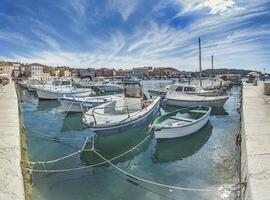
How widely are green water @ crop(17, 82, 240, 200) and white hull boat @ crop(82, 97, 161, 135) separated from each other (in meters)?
0.70

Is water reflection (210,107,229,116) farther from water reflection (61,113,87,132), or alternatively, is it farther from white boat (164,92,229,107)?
water reflection (61,113,87,132)

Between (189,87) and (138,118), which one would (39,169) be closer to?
(138,118)

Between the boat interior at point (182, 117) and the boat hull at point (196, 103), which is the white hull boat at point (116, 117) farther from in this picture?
the boat hull at point (196, 103)

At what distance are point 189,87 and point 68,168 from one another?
20.1 metres

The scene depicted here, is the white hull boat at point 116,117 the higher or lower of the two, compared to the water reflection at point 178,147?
higher

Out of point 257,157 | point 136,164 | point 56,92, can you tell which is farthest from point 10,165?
point 56,92

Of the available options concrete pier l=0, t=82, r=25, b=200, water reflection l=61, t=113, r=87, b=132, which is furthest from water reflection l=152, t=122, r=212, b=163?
water reflection l=61, t=113, r=87, b=132

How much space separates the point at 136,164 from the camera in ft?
35.1

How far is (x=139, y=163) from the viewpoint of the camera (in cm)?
1084

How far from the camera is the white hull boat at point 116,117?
503 inches

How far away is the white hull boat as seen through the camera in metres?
12.8

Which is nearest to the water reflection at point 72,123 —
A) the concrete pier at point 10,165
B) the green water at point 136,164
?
the green water at point 136,164

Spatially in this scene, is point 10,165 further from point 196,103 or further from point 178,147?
point 196,103

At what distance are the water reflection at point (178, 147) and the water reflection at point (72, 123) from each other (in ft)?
18.4
